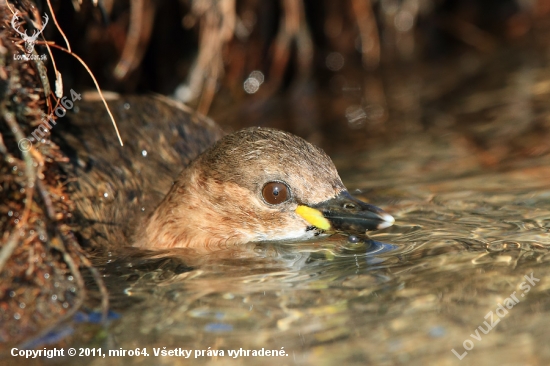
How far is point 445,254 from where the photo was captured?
353 cm

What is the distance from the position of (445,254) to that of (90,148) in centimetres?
211

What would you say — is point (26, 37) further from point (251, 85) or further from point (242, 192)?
point (251, 85)

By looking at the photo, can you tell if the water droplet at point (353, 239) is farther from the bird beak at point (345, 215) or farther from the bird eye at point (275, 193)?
the bird eye at point (275, 193)

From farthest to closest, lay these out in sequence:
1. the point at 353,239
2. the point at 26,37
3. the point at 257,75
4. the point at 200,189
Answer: the point at 257,75
the point at 200,189
the point at 353,239
the point at 26,37

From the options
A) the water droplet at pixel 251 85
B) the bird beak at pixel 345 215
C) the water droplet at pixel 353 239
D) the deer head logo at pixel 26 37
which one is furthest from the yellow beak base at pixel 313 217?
the water droplet at pixel 251 85

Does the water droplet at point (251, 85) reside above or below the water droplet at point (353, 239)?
above

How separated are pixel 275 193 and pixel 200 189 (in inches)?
18.4

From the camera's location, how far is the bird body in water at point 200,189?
12.5ft

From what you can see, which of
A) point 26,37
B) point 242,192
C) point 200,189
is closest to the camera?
point 26,37

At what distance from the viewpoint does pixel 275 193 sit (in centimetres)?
383

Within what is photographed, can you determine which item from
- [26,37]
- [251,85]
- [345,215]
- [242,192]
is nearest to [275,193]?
[242,192]

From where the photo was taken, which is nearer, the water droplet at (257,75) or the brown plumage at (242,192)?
the brown plumage at (242,192)

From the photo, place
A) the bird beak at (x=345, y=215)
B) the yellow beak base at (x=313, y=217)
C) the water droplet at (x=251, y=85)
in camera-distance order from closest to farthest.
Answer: the bird beak at (x=345, y=215)
the yellow beak base at (x=313, y=217)
the water droplet at (x=251, y=85)

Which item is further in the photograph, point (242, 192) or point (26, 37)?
point (242, 192)
